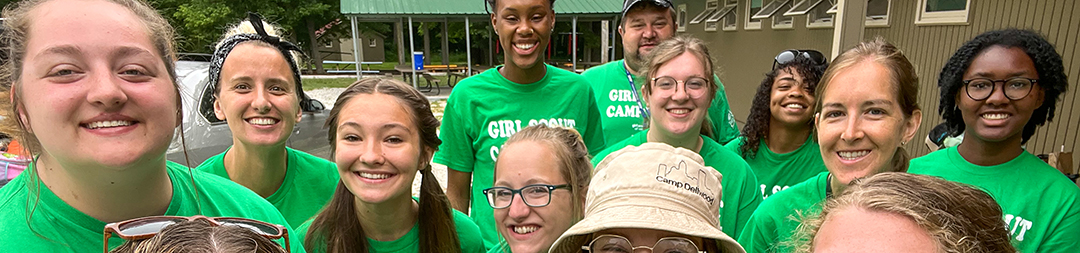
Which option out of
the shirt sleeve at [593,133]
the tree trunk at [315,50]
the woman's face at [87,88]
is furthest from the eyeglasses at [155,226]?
the tree trunk at [315,50]

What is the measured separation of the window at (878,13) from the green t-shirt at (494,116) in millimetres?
6069

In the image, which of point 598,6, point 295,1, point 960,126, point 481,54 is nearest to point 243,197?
point 960,126

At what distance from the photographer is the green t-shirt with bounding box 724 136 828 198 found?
2.87m

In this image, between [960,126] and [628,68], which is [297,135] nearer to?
[628,68]

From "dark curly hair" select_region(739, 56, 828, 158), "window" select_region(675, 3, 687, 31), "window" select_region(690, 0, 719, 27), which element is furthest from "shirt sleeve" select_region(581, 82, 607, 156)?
"window" select_region(675, 3, 687, 31)

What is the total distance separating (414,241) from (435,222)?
11cm

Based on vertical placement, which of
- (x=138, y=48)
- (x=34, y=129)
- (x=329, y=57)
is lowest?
(x=329, y=57)

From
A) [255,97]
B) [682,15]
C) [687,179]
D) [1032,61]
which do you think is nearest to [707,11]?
[682,15]

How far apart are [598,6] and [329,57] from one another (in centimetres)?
2351

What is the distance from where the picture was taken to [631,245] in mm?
1591

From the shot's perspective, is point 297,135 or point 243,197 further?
point 297,135

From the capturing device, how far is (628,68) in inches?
150

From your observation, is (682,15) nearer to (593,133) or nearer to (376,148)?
(593,133)

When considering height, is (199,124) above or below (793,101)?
below
